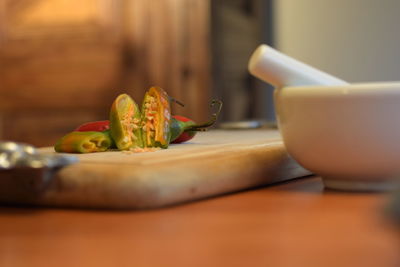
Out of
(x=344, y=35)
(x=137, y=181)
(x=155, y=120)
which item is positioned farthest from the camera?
(x=344, y=35)

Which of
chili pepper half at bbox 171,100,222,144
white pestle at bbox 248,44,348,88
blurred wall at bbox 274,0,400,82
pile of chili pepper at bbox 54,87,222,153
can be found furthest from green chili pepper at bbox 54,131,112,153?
blurred wall at bbox 274,0,400,82

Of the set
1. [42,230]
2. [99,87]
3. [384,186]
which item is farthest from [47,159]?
[99,87]

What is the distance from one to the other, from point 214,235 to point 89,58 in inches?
71.6

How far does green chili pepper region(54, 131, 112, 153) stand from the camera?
33.9 inches

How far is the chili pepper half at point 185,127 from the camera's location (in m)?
0.96

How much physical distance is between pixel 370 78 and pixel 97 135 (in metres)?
1.47

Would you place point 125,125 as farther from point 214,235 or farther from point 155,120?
point 214,235

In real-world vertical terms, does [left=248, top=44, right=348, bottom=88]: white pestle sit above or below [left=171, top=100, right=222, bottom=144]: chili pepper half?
above

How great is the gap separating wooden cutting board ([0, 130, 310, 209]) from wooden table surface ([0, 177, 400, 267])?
0.01 meters

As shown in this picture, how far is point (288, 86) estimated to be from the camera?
790 mm

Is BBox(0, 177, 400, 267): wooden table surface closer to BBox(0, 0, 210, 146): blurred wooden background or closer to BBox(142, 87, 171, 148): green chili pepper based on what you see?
BBox(142, 87, 171, 148): green chili pepper

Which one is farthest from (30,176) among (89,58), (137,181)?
(89,58)

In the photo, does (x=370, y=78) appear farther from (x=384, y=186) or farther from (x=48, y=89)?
(x=384, y=186)

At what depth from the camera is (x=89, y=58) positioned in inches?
89.0
